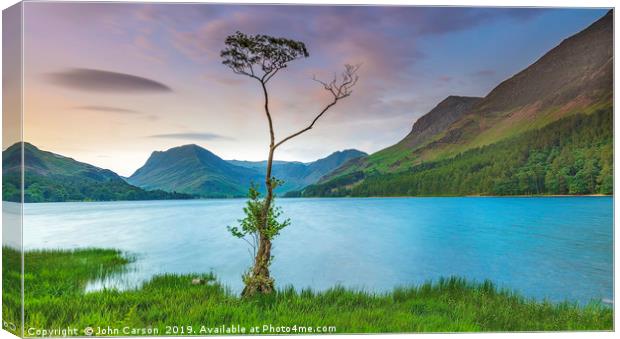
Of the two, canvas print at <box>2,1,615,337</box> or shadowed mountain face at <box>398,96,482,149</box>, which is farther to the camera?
shadowed mountain face at <box>398,96,482,149</box>

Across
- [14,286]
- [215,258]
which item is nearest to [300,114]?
[215,258]

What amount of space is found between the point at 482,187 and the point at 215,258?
4621 mm

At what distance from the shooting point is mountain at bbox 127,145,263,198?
696 centimetres

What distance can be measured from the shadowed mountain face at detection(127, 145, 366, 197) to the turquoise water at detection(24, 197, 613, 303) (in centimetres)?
42

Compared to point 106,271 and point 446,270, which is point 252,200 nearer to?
point 106,271

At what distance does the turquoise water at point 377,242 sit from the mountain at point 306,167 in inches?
14.6

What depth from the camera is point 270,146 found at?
602 cm

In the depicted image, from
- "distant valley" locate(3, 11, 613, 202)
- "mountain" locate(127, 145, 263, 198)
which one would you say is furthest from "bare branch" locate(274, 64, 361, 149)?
"mountain" locate(127, 145, 263, 198)

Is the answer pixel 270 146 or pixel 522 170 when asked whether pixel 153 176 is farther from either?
pixel 522 170

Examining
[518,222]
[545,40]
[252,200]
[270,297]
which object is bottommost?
[270,297]

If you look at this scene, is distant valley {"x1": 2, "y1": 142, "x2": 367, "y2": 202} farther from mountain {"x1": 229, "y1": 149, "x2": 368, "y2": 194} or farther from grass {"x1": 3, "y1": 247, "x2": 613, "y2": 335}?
grass {"x1": 3, "y1": 247, "x2": 613, "y2": 335}

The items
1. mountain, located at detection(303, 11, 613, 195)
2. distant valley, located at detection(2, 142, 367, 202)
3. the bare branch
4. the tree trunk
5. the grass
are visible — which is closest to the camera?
the grass

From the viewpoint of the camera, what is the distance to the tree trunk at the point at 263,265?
→ 19.4 feet

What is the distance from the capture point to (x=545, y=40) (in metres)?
6.44
